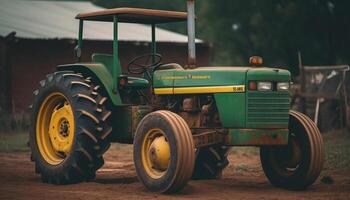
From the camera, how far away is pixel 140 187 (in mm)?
10867

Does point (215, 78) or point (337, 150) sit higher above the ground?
point (215, 78)

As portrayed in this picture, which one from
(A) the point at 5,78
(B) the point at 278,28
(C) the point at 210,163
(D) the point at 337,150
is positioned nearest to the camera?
(C) the point at 210,163

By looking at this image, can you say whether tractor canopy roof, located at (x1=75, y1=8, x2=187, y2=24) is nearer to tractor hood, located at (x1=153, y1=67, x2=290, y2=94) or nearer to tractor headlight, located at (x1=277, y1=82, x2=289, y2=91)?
tractor hood, located at (x1=153, y1=67, x2=290, y2=94)

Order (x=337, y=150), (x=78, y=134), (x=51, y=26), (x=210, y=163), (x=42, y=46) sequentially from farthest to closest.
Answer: (x=51, y=26), (x=42, y=46), (x=337, y=150), (x=210, y=163), (x=78, y=134)

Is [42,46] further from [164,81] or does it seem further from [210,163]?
[164,81]

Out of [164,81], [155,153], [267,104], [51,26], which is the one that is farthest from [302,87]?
[155,153]

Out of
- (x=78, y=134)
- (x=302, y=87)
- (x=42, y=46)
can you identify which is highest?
(x=42, y=46)

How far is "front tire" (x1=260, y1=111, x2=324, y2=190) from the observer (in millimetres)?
10781

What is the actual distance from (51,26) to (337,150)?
12.8 meters

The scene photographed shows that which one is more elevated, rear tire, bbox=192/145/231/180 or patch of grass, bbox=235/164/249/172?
rear tire, bbox=192/145/231/180

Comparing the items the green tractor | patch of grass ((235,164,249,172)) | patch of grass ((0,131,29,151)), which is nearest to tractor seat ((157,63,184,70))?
the green tractor

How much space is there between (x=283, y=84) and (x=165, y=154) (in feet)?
5.83

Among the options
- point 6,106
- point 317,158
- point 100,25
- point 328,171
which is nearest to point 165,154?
point 317,158

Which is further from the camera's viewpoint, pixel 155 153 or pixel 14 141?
pixel 14 141
